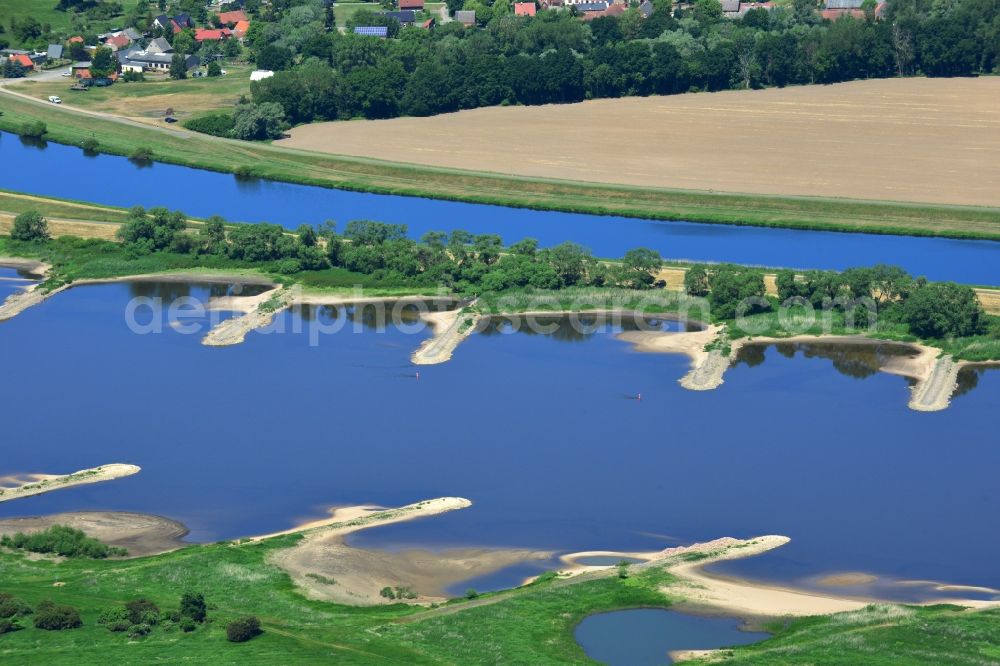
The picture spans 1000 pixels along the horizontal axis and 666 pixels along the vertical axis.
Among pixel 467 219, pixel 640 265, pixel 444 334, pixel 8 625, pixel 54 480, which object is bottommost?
pixel 8 625

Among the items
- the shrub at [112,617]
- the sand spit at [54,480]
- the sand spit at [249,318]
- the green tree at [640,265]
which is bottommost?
the shrub at [112,617]

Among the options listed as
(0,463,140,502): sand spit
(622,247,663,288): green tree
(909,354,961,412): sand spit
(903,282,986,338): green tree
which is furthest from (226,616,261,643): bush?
(622,247,663,288): green tree

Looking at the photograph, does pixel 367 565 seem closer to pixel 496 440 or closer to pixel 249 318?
pixel 496 440

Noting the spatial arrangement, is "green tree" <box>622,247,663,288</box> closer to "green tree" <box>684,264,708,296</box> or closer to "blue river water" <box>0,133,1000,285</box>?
"green tree" <box>684,264,708,296</box>

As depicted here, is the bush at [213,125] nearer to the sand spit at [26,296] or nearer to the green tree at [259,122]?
the green tree at [259,122]

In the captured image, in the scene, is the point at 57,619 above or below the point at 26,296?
below

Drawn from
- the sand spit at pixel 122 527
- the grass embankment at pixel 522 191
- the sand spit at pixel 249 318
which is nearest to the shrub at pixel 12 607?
the sand spit at pixel 122 527

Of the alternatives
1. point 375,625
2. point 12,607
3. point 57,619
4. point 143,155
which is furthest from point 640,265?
point 143,155
